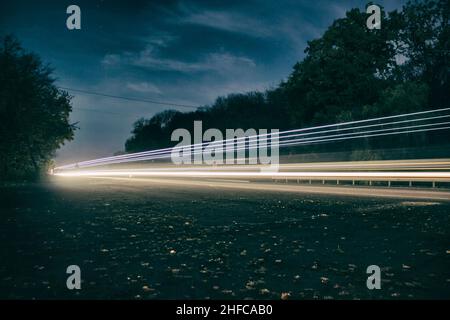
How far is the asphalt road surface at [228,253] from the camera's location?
2914 mm

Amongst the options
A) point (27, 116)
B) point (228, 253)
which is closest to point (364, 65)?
point (27, 116)

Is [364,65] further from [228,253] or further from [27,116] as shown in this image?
[228,253]

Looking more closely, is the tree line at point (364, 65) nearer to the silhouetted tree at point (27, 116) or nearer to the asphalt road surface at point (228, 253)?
the silhouetted tree at point (27, 116)

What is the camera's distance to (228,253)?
13.3 feet

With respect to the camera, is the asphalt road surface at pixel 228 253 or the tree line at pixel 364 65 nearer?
the asphalt road surface at pixel 228 253

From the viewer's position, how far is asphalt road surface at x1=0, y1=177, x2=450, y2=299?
9.56 feet

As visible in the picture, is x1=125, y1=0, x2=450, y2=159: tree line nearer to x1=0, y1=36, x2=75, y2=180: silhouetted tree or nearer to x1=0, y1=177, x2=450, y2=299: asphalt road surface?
x1=0, y1=36, x2=75, y2=180: silhouetted tree

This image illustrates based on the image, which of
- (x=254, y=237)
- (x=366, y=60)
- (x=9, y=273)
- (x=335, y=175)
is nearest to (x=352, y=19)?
(x=366, y=60)

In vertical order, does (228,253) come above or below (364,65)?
→ below

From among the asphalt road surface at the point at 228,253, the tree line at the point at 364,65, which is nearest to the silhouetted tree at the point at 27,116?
the tree line at the point at 364,65

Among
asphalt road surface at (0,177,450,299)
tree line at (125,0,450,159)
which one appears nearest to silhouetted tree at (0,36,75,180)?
tree line at (125,0,450,159)

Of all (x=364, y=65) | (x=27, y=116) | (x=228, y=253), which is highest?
(x=364, y=65)

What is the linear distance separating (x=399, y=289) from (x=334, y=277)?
1.61 ft
